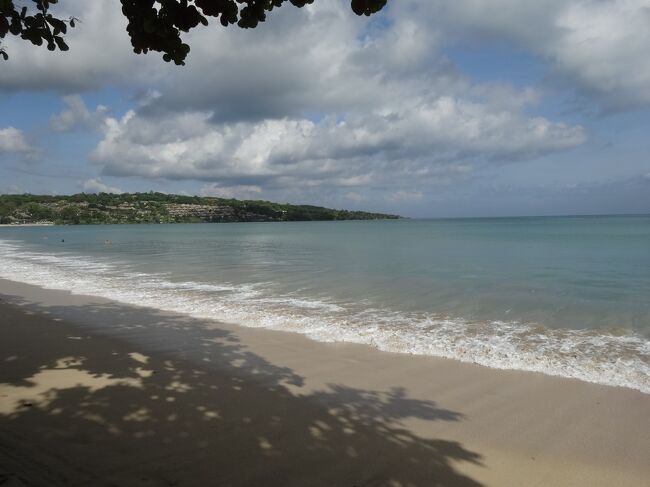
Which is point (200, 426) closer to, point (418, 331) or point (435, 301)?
point (418, 331)

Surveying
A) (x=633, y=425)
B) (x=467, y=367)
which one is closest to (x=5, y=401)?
(x=467, y=367)

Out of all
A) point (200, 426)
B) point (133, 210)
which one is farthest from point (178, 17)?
point (133, 210)

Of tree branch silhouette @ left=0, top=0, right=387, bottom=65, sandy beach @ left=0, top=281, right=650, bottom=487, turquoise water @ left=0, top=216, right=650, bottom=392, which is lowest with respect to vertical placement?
turquoise water @ left=0, top=216, right=650, bottom=392

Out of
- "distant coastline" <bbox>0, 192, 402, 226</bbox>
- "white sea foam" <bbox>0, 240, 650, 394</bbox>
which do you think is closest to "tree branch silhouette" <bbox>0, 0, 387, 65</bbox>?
"white sea foam" <bbox>0, 240, 650, 394</bbox>

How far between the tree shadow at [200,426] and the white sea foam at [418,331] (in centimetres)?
244

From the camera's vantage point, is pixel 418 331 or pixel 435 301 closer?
pixel 418 331

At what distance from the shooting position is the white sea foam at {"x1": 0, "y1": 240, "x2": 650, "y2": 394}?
6.92 meters

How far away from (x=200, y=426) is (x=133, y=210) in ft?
552

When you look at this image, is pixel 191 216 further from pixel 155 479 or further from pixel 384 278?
pixel 155 479

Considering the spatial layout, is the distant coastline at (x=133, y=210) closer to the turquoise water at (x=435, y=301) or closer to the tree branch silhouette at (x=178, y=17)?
the turquoise water at (x=435, y=301)

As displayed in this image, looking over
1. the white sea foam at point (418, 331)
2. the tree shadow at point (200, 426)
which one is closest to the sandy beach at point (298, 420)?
the tree shadow at point (200, 426)

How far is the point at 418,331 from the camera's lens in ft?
29.4

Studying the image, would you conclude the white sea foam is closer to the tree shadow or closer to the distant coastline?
the tree shadow

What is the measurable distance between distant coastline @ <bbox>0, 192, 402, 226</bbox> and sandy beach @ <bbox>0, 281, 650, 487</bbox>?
526 ft
